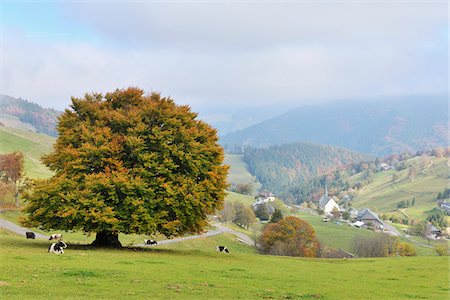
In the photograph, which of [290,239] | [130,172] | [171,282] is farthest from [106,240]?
[290,239]

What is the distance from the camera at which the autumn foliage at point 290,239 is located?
302ft

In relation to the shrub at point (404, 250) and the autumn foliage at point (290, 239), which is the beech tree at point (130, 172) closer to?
the autumn foliage at point (290, 239)

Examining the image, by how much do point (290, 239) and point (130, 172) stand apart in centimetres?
6100

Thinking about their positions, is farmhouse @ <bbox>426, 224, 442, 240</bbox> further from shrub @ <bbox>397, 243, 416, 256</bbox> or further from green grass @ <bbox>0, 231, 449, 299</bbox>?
green grass @ <bbox>0, 231, 449, 299</bbox>

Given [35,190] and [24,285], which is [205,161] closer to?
[35,190]

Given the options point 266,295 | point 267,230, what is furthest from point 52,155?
point 267,230

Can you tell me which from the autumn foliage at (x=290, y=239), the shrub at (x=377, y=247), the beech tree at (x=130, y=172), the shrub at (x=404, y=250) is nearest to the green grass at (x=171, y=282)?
the beech tree at (x=130, y=172)

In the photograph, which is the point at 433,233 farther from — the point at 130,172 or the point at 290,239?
the point at 130,172

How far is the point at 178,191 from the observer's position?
1478 inches

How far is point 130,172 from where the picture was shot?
38.3m

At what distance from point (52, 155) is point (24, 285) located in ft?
71.3

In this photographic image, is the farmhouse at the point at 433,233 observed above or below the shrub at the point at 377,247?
below

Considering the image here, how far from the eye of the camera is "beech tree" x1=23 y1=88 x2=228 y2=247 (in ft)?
120

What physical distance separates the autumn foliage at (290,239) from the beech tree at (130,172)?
53.9 meters
